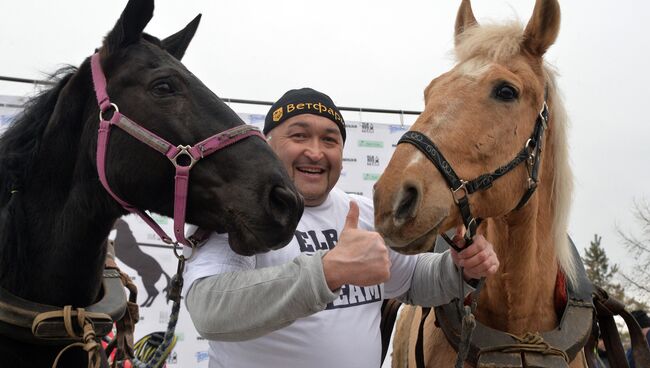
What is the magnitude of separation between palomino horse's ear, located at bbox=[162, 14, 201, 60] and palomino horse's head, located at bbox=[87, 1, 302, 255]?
0.94ft

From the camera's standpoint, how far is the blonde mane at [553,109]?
7.55ft

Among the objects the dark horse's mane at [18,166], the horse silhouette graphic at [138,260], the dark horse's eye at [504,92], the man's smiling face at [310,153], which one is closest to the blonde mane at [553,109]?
the dark horse's eye at [504,92]

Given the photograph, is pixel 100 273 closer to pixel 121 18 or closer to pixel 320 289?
pixel 121 18

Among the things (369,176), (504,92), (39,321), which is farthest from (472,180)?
(369,176)

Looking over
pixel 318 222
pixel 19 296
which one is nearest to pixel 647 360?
pixel 318 222

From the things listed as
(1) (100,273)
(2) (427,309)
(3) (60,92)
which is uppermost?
(3) (60,92)

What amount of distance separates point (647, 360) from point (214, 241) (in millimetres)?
2272

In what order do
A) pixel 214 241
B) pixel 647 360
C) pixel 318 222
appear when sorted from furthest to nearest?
pixel 647 360 → pixel 318 222 → pixel 214 241

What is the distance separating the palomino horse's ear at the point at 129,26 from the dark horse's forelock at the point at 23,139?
32 cm

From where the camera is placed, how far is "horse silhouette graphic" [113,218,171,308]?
5.56 m

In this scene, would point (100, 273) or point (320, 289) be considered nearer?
point (320, 289)

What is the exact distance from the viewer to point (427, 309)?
285 cm

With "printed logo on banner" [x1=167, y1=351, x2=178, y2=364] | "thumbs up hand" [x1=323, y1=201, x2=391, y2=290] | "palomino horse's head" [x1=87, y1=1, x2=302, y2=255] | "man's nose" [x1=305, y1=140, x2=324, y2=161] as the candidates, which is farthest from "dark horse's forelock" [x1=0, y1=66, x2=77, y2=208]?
"printed logo on banner" [x1=167, y1=351, x2=178, y2=364]

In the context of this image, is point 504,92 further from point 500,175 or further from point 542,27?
point 542,27
